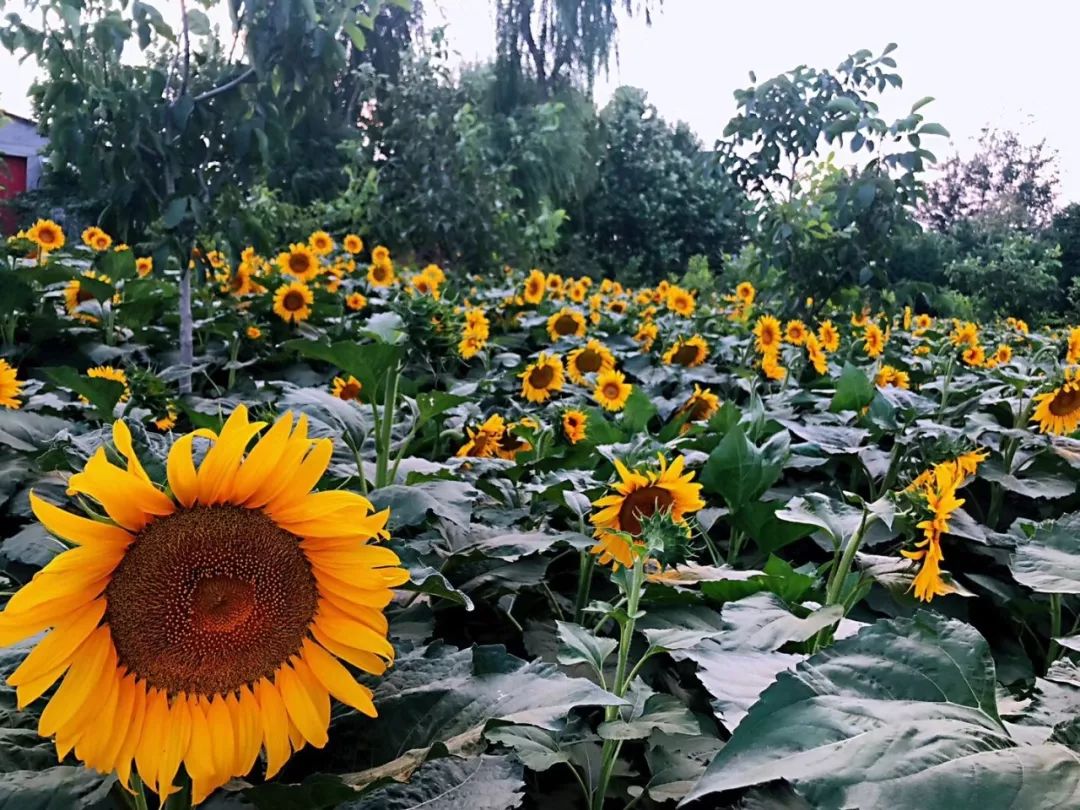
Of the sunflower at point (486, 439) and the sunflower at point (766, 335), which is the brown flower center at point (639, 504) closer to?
the sunflower at point (486, 439)

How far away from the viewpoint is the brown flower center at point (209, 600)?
71 cm

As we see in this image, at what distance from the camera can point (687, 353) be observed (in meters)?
3.87

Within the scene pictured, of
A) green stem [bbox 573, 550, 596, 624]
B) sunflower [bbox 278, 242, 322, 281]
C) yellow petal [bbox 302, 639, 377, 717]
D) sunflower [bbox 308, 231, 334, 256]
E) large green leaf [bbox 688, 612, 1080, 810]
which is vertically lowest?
green stem [bbox 573, 550, 596, 624]

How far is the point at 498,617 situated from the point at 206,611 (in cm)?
68

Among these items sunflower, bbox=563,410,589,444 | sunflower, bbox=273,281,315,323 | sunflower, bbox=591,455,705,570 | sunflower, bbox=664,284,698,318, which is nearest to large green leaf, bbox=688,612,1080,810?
sunflower, bbox=591,455,705,570

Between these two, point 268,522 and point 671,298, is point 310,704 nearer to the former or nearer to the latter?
point 268,522

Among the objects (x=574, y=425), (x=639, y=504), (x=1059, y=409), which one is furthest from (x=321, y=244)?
(x=639, y=504)

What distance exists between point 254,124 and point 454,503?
96.6 inches

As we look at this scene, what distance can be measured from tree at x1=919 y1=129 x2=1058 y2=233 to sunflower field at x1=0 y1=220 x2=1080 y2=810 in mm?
28257

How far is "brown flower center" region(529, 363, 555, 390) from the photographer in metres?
3.20

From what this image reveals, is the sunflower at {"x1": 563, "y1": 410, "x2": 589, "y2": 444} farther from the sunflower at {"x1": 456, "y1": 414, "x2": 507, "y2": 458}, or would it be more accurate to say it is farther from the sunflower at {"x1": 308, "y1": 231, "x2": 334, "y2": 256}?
the sunflower at {"x1": 308, "y1": 231, "x2": 334, "y2": 256}

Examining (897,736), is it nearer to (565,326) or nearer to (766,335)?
(766,335)

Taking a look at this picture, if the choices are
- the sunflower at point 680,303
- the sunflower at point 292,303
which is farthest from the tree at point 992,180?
the sunflower at point 292,303

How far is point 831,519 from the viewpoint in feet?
4.33
